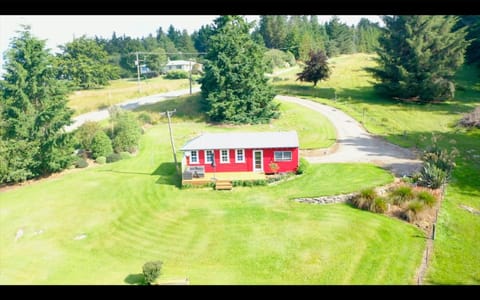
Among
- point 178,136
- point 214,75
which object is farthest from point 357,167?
point 214,75

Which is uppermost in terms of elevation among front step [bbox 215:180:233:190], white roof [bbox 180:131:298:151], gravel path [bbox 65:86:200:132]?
gravel path [bbox 65:86:200:132]

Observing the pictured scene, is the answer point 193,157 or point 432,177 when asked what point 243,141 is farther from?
point 432,177

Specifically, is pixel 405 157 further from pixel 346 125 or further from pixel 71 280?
pixel 71 280

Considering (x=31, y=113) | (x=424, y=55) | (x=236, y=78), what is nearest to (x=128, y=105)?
(x=236, y=78)

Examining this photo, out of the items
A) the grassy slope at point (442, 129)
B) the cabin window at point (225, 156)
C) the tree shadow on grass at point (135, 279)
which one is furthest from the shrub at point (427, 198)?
the tree shadow on grass at point (135, 279)

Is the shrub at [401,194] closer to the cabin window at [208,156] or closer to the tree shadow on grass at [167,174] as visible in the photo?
the cabin window at [208,156]

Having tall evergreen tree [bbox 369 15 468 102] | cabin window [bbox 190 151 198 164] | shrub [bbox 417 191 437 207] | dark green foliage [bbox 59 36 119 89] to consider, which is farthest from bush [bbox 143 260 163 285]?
dark green foliage [bbox 59 36 119 89]

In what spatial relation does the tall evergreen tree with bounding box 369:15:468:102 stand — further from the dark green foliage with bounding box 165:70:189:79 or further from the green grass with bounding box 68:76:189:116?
the dark green foliage with bounding box 165:70:189:79
